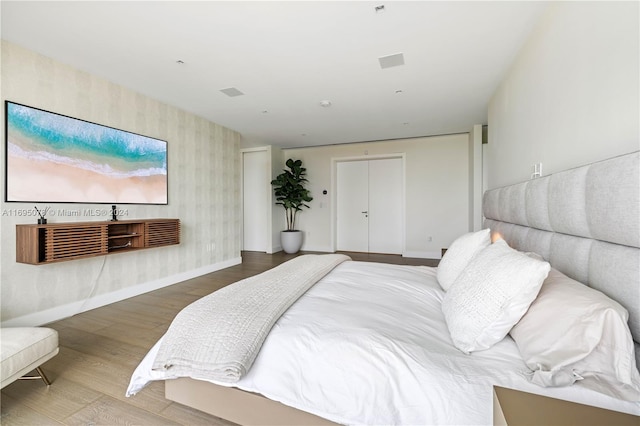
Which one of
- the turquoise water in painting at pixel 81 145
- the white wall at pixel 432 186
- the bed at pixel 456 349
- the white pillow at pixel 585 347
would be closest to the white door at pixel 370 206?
the white wall at pixel 432 186

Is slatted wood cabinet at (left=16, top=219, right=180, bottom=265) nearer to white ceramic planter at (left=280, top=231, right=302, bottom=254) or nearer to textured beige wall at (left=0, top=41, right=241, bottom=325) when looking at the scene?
textured beige wall at (left=0, top=41, right=241, bottom=325)

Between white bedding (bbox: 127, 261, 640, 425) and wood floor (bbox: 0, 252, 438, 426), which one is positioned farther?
wood floor (bbox: 0, 252, 438, 426)

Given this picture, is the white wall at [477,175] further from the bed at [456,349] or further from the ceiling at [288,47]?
the bed at [456,349]

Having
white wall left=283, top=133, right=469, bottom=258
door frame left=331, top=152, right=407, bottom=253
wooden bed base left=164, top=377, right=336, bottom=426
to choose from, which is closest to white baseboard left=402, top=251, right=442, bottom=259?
white wall left=283, top=133, right=469, bottom=258

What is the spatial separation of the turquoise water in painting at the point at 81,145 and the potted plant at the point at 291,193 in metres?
2.66

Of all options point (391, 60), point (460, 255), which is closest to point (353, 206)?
point (391, 60)

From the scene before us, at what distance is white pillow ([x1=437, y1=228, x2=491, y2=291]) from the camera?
1.61 metres

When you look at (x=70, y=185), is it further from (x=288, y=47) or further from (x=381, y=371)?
(x=381, y=371)

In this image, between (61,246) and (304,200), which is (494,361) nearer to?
(61,246)

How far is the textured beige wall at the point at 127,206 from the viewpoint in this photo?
2.29 m

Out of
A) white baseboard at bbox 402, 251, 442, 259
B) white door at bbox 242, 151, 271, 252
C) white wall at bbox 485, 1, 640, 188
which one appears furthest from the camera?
white door at bbox 242, 151, 271, 252

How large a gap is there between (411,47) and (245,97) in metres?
2.02

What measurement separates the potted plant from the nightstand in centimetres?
542

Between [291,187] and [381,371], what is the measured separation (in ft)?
16.9
